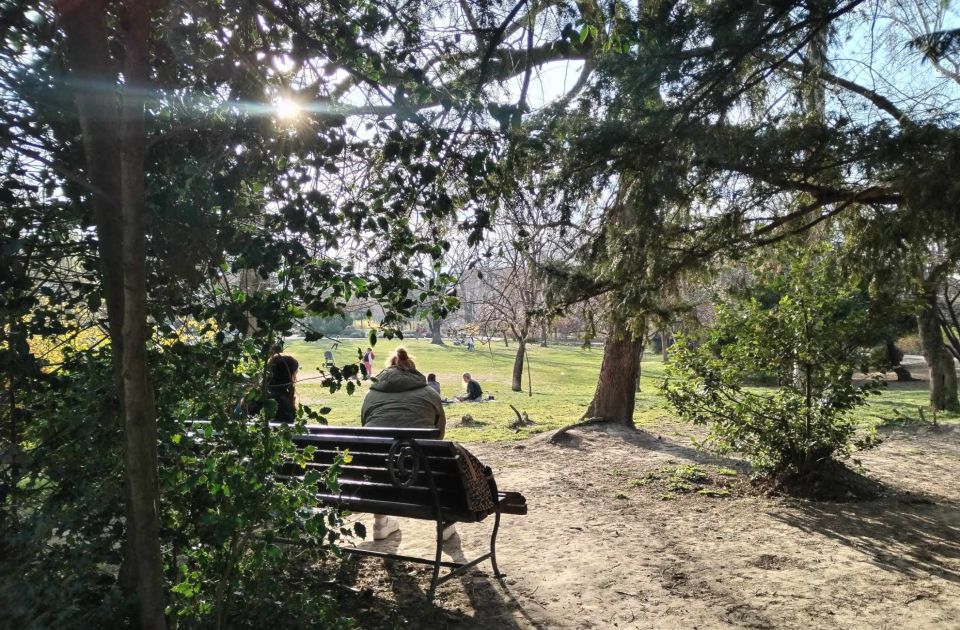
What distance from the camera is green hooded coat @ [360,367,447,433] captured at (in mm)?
4980

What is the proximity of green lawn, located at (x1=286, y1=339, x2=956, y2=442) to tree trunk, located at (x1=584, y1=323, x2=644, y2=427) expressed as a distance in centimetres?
51

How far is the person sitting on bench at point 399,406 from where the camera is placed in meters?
4.96

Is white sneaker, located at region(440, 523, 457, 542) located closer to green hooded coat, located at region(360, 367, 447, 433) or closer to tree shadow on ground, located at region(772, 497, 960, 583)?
green hooded coat, located at region(360, 367, 447, 433)

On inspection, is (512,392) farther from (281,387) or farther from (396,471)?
(281,387)

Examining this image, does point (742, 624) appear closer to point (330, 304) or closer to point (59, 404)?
point (330, 304)

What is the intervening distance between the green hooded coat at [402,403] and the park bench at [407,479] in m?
0.74

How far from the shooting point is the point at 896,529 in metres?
5.01

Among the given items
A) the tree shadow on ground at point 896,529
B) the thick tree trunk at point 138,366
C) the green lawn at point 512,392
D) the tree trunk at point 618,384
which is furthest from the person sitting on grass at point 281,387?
the tree trunk at point 618,384

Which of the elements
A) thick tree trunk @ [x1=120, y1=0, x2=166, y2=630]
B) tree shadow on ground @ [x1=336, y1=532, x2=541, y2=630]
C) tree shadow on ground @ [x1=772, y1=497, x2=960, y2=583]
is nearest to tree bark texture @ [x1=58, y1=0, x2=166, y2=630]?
thick tree trunk @ [x1=120, y1=0, x2=166, y2=630]

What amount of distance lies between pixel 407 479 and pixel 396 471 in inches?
3.3

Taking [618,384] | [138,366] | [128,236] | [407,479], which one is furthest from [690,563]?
[618,384]

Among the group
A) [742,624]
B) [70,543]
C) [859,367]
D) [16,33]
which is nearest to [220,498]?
[70,543]

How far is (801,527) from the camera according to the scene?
16.7 ft

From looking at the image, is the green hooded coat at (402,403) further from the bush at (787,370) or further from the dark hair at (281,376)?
the bush at (787,370)
